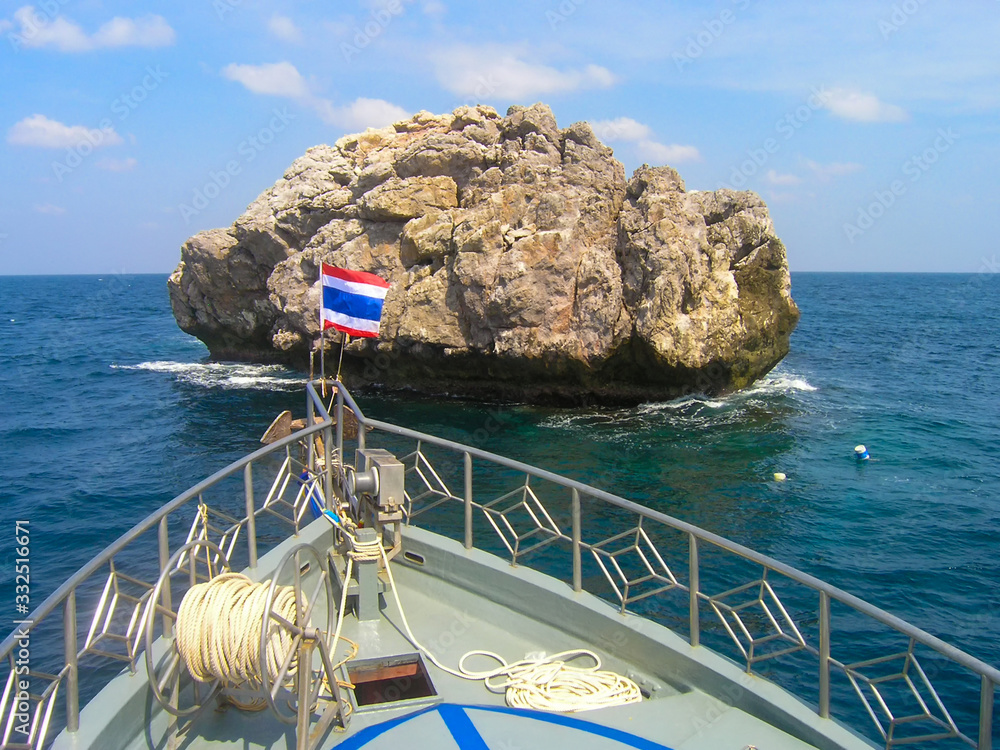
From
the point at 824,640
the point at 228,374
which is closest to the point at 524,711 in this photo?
the point at 824,640

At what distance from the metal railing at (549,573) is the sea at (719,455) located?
0.91 m

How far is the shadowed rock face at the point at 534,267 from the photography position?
2898 cm

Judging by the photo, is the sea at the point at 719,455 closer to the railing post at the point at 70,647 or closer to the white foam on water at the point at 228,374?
the white foam on water at the point at 228,374

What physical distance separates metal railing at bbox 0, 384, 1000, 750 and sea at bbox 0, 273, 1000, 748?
0.91 metres

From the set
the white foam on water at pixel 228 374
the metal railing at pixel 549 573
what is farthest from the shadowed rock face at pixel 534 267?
the metal railing at pixel 549 573

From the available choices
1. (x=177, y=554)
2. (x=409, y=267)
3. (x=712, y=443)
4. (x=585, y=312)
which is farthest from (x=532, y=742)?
(x=409, y=267)

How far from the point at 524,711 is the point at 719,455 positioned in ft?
64.7

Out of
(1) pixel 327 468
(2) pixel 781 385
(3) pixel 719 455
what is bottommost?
(3) pixel 719 455

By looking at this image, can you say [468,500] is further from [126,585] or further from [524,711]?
[126,585]

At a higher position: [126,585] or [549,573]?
[549,573]

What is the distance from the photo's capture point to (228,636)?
182 inches

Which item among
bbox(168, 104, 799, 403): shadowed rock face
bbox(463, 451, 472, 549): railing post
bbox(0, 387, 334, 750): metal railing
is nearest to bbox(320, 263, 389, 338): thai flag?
bbox(0, 387, 334, 750): metal railing

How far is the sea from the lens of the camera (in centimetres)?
1614

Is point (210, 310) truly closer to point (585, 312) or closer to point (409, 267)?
point (409, 267)
